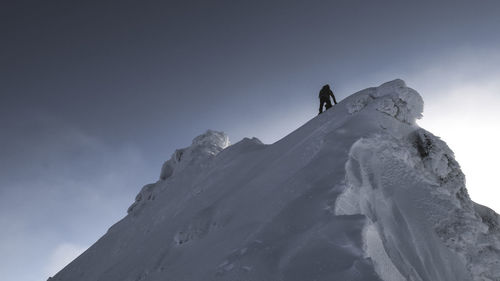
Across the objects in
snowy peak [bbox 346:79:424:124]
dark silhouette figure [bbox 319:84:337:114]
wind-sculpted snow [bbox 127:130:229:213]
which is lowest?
snowy peak [bbox 346:79:424:124]

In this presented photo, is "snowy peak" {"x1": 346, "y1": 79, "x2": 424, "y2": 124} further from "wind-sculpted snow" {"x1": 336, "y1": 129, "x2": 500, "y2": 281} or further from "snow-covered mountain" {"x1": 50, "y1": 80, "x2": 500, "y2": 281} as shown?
"wind-sculpted snow" {"x1": 336, "y1": 129, "x2": 500, "y2": 281}

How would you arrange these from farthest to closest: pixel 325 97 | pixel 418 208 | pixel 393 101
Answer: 1. pixel 325 97
2. pixel 393 101
3. pixel 418 208

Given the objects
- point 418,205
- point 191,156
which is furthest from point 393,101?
point 191,156

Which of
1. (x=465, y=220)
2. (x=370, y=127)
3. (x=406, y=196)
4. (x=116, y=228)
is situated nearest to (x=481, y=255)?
(x=465, y=220)

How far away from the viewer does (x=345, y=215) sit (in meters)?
6.22

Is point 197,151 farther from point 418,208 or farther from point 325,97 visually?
point 418,208

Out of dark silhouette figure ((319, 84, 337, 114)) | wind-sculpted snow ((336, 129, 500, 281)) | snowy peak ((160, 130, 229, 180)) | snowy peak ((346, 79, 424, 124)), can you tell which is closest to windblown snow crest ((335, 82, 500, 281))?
wind-sculpted snow ((336, 129, 500, 281))

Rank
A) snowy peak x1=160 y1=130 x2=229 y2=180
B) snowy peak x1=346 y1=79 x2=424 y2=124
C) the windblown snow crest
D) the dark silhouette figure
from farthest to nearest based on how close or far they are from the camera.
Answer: snowy peak x1=160 y1=130 x2=229 y2=180 → the dark silhouette figure → snowy peak x1=346 y1=79 x2=424 y2=124 → the windblown snow crest

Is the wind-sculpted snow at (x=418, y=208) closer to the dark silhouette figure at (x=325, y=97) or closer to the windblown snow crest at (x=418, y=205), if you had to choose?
the windblown snow crest at (x=418, y=205)

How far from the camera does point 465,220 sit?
317 inches

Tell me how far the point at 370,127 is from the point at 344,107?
2194 millimetres

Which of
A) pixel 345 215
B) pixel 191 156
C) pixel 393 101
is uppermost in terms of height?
pixel 191 156

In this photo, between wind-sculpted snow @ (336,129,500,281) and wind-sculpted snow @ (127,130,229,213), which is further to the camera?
wind-sculpted snow @ (127,130,229,213)

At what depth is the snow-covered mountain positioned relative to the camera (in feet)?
19.2
